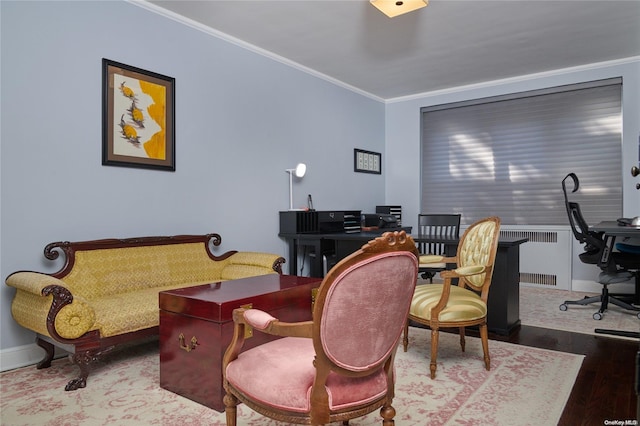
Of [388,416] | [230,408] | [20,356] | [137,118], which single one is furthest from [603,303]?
[20,356]

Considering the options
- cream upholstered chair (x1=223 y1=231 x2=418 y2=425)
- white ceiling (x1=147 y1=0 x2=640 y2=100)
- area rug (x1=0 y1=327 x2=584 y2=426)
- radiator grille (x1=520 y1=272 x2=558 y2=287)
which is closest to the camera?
cream upholstered chair (x1=223 y1=231 x2=418 y2=425)

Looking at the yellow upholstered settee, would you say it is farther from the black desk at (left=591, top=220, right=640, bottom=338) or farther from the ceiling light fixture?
the black desk at (left=591, top=220, right=640, bottom=338)

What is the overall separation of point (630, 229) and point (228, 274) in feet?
10.1

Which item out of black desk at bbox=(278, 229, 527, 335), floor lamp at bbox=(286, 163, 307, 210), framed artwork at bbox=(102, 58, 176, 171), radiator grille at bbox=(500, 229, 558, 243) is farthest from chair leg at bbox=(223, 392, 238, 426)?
radiator grille at bbox=(500, 229, 558, 243)

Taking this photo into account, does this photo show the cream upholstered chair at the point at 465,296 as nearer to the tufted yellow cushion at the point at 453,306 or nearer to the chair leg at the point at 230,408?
the tufted yellow cushion at the point at 453,306

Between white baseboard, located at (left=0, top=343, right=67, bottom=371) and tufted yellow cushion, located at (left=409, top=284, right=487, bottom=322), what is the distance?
8.11 ft

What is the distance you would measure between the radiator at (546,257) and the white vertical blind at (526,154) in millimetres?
133

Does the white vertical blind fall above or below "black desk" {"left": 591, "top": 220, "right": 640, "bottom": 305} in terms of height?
above

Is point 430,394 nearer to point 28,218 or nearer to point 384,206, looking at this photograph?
point 28,218

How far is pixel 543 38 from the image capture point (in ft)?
13.9

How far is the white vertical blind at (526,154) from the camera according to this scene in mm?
5020

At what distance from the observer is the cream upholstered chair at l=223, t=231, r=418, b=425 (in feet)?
4.31

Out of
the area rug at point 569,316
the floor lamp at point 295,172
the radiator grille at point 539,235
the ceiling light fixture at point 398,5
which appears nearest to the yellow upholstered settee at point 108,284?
the floor lamp at point 295,172

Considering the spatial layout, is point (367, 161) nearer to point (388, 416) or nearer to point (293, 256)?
point (293, 256)
